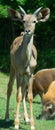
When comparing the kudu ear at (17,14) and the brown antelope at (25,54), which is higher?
the kudu ear at (17,14)

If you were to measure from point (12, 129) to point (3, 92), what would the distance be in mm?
8442

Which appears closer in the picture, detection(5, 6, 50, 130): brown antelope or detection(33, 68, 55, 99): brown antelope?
detection(5, 6, 50, 130): brown antelope

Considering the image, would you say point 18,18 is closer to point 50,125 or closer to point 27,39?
point 27,39

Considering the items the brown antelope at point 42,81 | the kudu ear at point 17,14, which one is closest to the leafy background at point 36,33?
the brown antelope at point 42,81

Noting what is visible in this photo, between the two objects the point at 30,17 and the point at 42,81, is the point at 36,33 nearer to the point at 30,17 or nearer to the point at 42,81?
the point at 42,81

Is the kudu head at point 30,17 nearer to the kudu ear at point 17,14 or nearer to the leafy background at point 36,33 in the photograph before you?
the kudu ear at point 17,14

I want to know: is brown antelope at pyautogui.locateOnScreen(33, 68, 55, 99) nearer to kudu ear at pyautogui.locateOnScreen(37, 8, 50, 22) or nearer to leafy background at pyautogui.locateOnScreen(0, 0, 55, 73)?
kudu ear at pyautogui.locateOnScreen(37, 8, 50, 22)

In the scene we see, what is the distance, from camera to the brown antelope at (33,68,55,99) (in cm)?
1302

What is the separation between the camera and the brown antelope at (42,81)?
13.0 meters

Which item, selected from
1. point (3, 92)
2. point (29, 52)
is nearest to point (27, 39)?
point (29, 52)

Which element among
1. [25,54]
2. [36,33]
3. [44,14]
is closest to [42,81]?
[25,54]

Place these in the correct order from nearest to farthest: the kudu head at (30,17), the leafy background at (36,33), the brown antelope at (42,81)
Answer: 1. the kudu head at (30,17)
2. the brown antelope at (42,81)
3. the leafy background at (36,33)

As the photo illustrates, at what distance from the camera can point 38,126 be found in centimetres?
1016

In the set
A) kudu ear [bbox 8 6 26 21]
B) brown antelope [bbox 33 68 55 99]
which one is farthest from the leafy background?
kudu ear [bbox 8 6 26 21]
